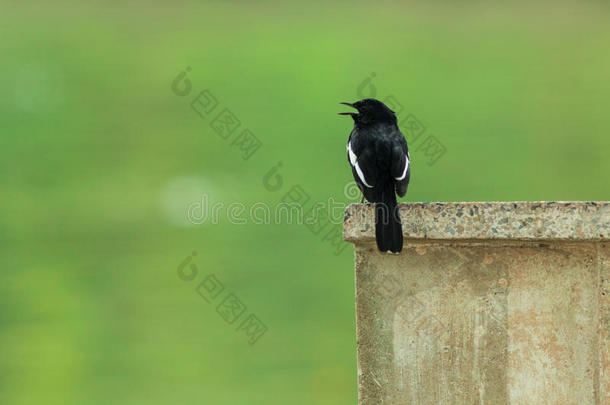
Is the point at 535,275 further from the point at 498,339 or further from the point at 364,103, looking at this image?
the point at 364,103

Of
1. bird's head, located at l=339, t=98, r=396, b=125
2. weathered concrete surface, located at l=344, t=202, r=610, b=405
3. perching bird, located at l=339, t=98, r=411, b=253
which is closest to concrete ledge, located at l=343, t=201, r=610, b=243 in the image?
weathered concrete surface, located at l=344, t=202, r=610, b=405

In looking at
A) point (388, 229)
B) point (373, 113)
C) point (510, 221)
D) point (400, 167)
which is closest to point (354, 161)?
point (400, 167)

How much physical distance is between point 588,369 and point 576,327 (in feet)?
0.49

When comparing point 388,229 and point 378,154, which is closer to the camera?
point 388,229

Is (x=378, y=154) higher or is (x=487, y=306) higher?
(x=378, y=154)

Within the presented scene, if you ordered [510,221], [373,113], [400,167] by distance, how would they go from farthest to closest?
[373,113]
[400,167]
[510,221]

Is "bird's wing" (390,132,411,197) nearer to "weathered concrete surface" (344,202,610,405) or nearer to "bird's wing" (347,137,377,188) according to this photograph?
"bird's wing" (347,137,377,188)

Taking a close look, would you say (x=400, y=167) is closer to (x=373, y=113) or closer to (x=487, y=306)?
(x=373, y=113)

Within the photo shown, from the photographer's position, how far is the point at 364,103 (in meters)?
3.85

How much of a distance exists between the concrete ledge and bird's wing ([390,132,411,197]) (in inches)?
30.6

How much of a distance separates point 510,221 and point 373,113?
1.66 m

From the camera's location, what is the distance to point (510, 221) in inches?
89.9

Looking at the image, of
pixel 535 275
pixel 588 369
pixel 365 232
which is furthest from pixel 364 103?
pixel 588 369

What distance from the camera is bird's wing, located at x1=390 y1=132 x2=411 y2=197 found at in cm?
323
